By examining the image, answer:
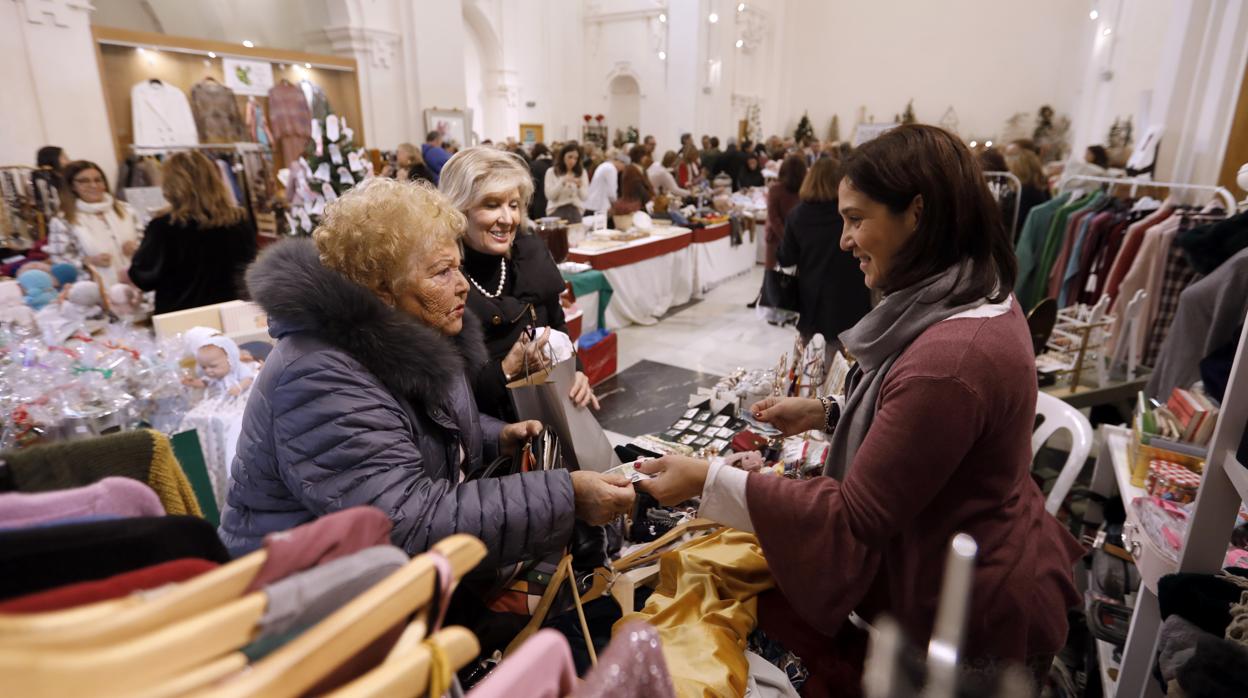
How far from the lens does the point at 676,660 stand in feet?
4.31

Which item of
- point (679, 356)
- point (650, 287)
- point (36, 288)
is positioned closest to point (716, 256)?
point (650, 287)

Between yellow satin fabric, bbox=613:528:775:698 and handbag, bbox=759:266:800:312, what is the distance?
2669 mm

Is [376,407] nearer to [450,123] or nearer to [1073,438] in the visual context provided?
[1073,438]

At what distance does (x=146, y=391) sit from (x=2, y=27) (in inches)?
245

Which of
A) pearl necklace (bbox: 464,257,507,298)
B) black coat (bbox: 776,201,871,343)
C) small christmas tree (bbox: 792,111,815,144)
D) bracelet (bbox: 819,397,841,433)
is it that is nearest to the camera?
bracelet (bbox: 819,397,841,433)

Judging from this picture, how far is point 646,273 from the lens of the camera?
6.67 m

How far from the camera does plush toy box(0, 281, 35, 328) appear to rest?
105 inches

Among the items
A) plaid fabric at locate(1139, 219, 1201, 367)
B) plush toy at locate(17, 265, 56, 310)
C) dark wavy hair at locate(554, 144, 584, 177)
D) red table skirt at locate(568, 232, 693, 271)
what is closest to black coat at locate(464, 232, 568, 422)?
plush toy at locate(17, 265, 56, 310)

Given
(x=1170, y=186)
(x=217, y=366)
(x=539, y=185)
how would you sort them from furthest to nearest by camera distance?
(x=539, y=185) → (x=1170, y=186) → (x=217, y=366)

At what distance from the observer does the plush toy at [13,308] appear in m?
2.67

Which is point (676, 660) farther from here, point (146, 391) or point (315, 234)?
point (146, 391)

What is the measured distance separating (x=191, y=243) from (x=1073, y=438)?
4453mm

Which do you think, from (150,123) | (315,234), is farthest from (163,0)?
(315,234)

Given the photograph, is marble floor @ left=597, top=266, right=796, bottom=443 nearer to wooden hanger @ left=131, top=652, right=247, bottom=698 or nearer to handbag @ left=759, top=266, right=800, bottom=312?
handbag @ left=759, top=266, right=800, bottom=312
